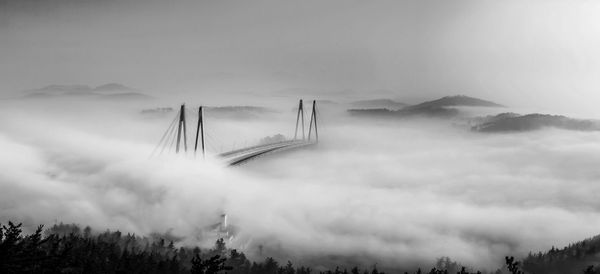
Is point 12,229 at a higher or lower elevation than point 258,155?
lower

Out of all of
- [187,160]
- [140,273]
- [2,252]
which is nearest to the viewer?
[2,252]

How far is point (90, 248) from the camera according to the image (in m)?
157

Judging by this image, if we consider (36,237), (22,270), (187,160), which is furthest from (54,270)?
(187,160)

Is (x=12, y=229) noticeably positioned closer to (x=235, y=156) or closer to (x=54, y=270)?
(x=54, y=270)

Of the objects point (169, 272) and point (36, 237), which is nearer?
point (36, 237)

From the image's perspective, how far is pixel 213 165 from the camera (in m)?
164

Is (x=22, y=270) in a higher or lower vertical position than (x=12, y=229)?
lower

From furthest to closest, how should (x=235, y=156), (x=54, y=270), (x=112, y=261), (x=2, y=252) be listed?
1. (x=235, y=156)
2. (x=112, y=261)
3. (x=54, y=270)
4. (x=2, y=252)

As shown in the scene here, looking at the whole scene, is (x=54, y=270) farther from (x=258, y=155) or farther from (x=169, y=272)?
(x=258, y=155)

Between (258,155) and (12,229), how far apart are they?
119 meters

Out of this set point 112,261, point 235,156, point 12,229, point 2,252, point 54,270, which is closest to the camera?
point 2,252

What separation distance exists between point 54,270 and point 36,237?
3.19 m

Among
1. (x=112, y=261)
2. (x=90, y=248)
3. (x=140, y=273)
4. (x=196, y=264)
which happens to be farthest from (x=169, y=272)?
(x=196, y=264)

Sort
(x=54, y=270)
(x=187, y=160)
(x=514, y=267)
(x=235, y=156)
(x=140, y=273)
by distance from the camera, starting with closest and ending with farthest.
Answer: (x=514, y=267) → (x=54, y=270) → (x=140, y=273) → (x=235, y=156) → (x=187, y=160)
